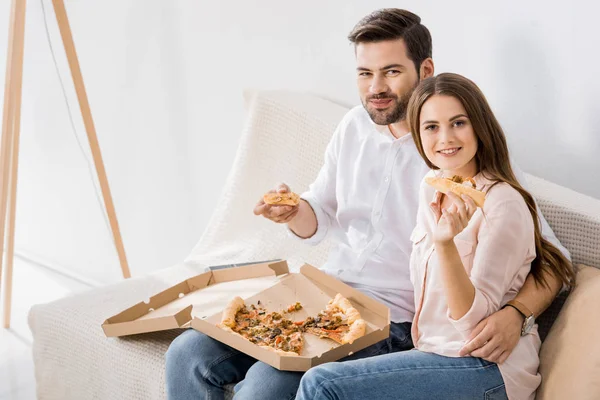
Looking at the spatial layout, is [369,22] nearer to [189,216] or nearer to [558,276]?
[558,276]

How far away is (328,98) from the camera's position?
2.62 meters

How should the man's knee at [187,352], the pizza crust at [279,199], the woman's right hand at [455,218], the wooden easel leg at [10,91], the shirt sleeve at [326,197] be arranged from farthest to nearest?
the wooden easel leg at [10,91] < the shirt sleeve at [326,197] < the pizza crust at [279,199] < the man's knee at [187,352] < the woman's right hand at [455,218]

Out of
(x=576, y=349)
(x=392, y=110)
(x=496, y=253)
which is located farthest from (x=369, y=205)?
(x=576, y=349)

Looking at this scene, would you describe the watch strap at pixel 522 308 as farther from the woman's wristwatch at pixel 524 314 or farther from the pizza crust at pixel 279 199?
the pizza crust at pixel 279 199

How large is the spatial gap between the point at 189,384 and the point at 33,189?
2.21 meters

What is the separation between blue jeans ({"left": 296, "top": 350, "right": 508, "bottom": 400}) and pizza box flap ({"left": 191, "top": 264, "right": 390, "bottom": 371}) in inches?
3.4

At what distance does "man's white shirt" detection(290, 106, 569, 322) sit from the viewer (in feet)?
6.61

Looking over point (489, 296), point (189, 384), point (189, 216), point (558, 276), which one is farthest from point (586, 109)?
point (189, 216)

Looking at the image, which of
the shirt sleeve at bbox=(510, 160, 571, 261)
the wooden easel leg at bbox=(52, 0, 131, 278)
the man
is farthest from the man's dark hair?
the wooden easel leg at bbox=(52, 0, 131, 278)

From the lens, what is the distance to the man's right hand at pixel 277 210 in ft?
6.61

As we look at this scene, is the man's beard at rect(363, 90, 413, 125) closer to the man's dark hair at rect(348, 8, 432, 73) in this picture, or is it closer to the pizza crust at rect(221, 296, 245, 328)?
the man's dark hair at rect(348, 8, 432, 73)

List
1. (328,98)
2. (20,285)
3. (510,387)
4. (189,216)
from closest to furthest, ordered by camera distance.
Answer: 1. (510,387)
2. (328,98)
3. (189,216)
4. (20,285)

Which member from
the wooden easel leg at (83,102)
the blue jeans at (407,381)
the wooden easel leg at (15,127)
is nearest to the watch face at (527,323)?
the blue jeans at (407,381)

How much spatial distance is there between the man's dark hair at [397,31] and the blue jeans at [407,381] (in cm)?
68
